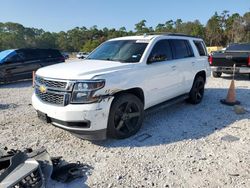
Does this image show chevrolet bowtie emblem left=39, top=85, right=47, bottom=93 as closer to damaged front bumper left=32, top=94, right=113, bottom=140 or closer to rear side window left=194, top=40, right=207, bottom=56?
damaged front bumper left=32, top=94, right=113, bottom=140

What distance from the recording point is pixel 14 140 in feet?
16.3

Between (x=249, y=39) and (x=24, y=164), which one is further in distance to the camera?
(x=249, y=39)

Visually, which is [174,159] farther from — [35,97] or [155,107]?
[35,97]

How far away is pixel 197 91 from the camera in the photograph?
7562 millimetres

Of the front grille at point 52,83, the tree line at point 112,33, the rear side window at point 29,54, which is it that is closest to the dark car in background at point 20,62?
the rear side window at point 29,54

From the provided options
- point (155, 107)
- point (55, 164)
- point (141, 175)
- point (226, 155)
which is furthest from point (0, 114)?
point (226, 155)

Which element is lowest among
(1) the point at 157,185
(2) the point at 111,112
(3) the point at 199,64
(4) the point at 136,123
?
Result: (1) the point at 157,185

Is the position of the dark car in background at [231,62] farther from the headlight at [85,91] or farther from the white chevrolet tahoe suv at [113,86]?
the headlight at [85,91]

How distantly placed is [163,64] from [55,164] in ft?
10.4

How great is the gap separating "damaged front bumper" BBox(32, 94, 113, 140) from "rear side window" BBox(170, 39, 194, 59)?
8.77ft

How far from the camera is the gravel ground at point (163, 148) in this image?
12.1ft

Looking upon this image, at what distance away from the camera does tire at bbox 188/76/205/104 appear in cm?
733

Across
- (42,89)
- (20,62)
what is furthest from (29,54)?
(42,89)

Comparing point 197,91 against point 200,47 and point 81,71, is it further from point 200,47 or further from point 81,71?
point 81,71
